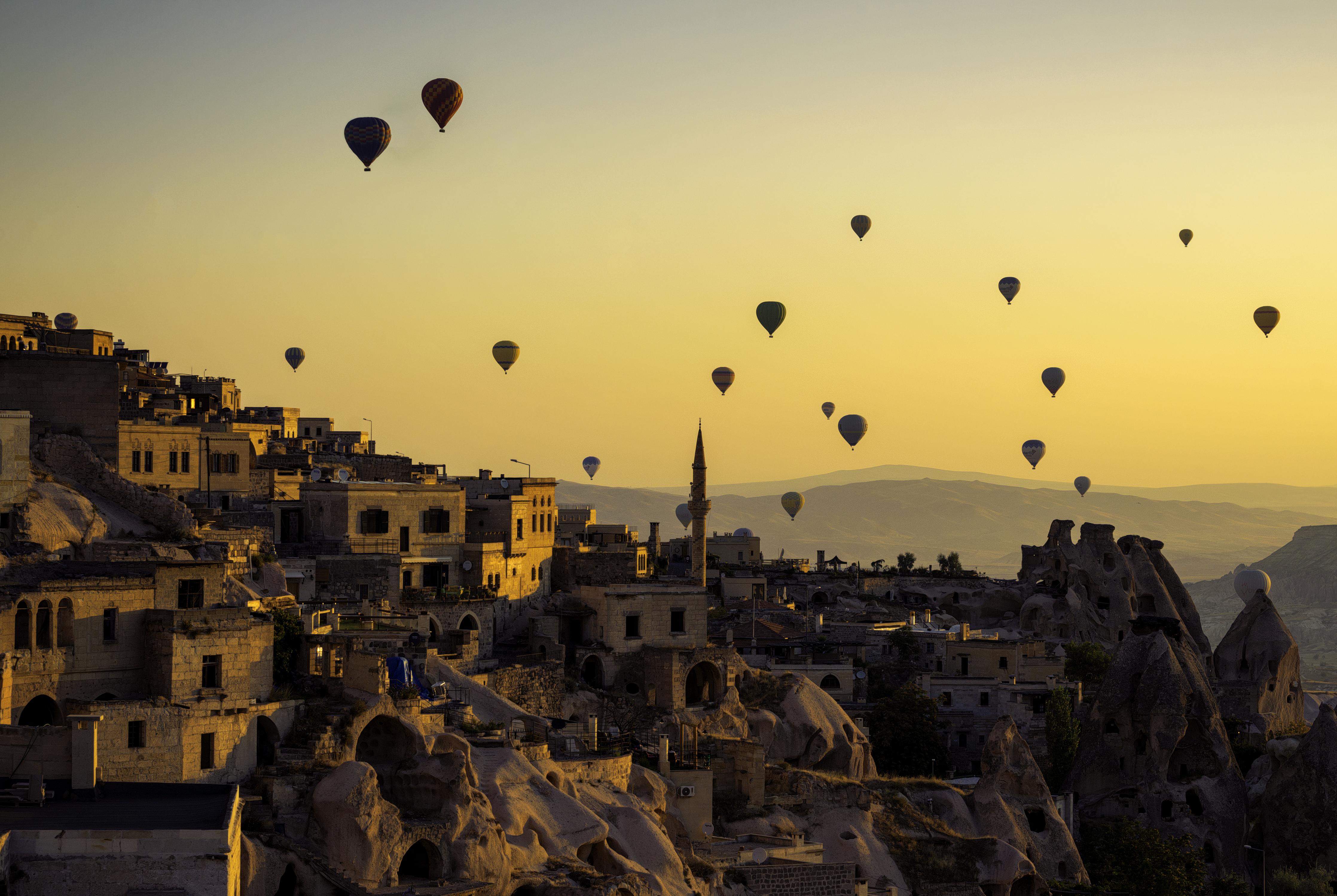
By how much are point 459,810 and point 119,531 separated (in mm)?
15162

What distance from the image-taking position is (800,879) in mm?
47375

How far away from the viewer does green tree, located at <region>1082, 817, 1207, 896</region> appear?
59.8 m

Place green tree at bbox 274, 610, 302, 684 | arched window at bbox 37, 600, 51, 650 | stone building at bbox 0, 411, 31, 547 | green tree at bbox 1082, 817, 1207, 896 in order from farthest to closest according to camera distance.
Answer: green tree at bbox 1082, 817, 1207, 896 → stone building at bbox 0, 411, 31, 547 → green tree at bbox 274, 610, 302, 684 → arched window at bbox 37, 600, 51, 650

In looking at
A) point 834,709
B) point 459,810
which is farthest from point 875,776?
point 459,810

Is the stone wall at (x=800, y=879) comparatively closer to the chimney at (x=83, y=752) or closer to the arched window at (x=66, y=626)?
the arched window at (x=66, y=626)

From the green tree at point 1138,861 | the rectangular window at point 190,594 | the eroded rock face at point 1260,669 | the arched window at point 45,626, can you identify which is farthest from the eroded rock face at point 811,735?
Result: the eroded rock face at point 1260,669

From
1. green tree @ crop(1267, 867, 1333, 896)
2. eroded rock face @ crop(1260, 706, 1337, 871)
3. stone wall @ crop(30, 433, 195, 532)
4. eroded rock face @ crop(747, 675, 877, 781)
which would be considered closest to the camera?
stone wall @ crop(30, 433, 195, 532)

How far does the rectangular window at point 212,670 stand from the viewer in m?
38.9

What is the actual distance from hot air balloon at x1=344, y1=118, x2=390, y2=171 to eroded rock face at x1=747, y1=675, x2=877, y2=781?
24.5m

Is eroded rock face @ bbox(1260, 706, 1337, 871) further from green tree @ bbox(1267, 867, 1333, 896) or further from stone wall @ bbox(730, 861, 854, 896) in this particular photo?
stone wall @ bbox(730, 861, 854, 896)

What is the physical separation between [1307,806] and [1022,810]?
15226mm

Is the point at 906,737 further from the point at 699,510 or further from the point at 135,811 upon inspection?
the point at 135,811

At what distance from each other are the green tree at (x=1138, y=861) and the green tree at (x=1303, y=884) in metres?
2.69

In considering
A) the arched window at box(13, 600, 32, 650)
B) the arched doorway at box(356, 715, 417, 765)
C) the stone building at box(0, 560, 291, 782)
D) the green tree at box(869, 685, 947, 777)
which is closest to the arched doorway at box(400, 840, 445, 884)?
the arched doorway at box(356, 715, 417, 765)
